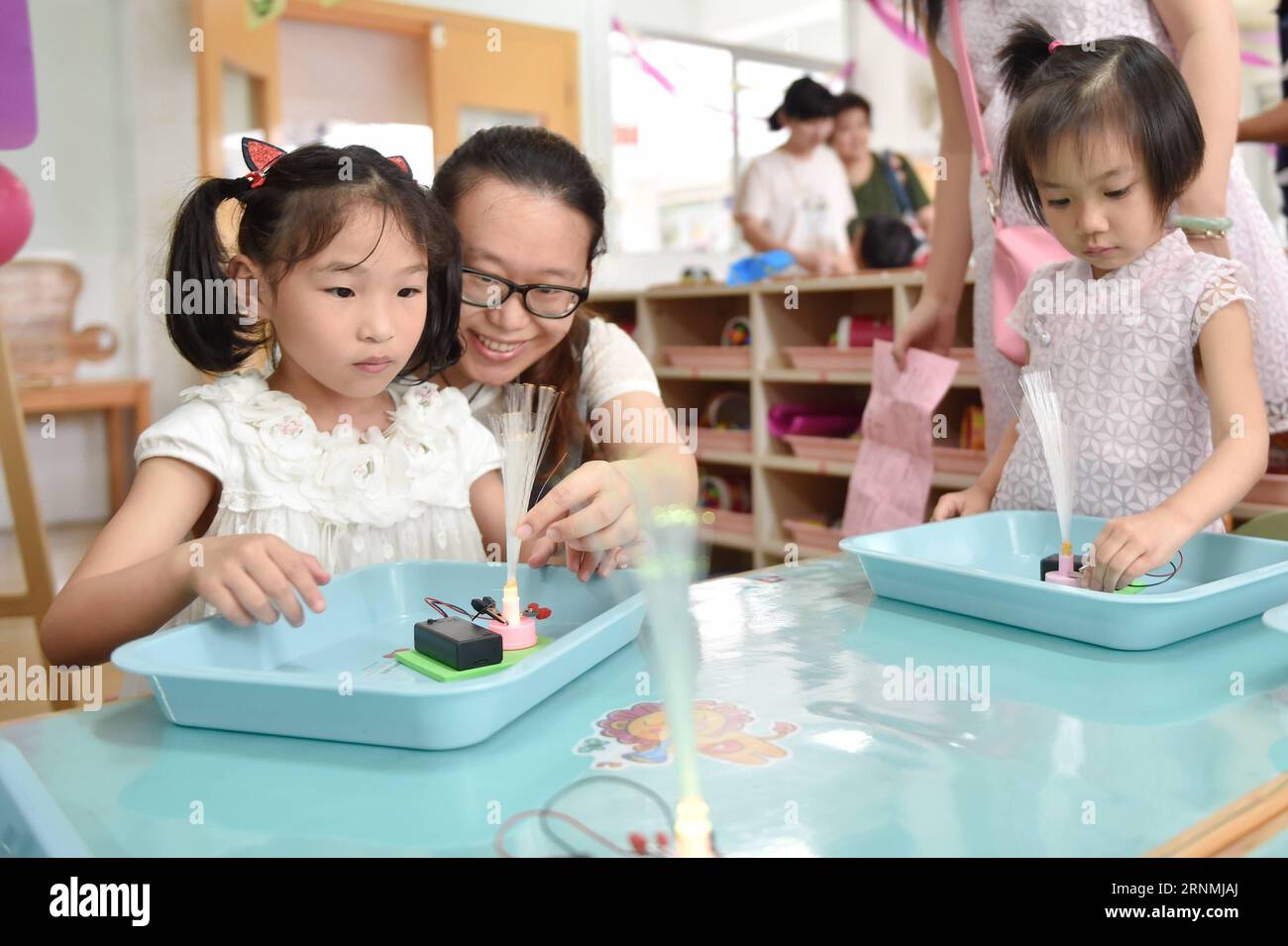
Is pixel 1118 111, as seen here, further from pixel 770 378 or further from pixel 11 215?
pixel 770 378

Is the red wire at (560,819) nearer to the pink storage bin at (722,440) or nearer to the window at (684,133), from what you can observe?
the pink storage bin at (722,440)

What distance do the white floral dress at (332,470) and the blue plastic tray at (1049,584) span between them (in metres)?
0.44

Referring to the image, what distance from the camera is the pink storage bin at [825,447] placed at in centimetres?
302

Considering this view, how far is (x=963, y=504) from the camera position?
1.26 metres

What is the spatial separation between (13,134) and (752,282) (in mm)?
1943

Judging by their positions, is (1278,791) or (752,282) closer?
(1278,791)

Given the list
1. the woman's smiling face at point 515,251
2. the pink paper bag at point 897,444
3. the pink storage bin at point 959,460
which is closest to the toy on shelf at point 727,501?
the pink storage bin at point 959,460

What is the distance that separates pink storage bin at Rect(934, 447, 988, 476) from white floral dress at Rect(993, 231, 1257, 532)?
1385 mm

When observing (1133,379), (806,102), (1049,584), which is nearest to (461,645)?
(1049,584)

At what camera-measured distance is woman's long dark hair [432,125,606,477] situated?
48.8 inches

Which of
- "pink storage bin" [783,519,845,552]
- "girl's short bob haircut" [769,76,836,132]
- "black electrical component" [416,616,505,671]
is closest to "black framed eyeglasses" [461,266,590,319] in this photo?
"black electrical component" [416,616,505,671]

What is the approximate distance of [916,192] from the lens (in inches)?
197

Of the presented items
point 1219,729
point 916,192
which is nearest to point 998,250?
point 1219,729

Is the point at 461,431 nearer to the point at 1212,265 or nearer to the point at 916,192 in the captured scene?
the point at 1212,265
